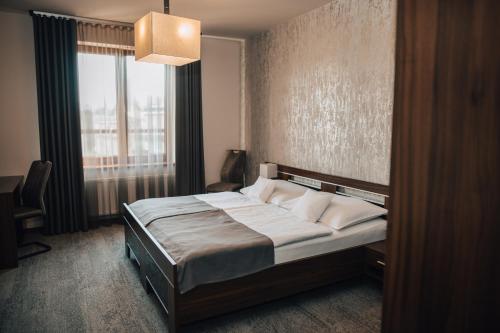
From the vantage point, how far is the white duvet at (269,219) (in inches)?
109

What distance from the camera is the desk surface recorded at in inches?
132

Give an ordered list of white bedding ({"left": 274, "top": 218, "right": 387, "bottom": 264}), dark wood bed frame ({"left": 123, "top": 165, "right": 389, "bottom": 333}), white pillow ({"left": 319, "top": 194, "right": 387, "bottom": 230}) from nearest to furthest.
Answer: dark wood bed frame ({"left": 123, "top": 165, "right": 389, "bottom": 333}) → white bedding ({"left": 274, "top": 218, "right": 387, "bottom": 264}) → white pillow ({"left": 319, "top": 194, "right": 387, "bottom": 230})

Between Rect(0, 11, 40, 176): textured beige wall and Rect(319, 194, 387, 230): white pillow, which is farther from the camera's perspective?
Rect(0, 11, 40, 176): textured beige wall

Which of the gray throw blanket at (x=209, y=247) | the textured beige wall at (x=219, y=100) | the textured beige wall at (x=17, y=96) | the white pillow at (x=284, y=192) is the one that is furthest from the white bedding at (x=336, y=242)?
the textured beige wall at (x=17, y=96)

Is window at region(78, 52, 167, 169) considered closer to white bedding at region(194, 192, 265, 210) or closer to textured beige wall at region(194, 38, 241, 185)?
textured beige wall at region(194, 38, 241, 185)

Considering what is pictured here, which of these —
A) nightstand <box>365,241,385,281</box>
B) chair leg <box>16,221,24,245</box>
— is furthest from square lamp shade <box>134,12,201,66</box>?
chair leg <box>16,221,24,245</box>

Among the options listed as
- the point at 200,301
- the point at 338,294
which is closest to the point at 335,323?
the point at 338,294

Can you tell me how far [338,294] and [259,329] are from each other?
2.66 feet

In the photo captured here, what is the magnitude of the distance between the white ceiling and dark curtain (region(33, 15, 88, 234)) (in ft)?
0.89

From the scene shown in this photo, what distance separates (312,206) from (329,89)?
54.4 inches

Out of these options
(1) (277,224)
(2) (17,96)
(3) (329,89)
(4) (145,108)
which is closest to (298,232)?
(1) (277,224)

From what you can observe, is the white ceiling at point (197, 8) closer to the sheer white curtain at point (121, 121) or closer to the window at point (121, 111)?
the sheer white curtain at point (121, 121)

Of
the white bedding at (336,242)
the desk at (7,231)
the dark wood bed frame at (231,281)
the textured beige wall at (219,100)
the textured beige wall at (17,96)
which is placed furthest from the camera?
the textured beige wall at (219,100)

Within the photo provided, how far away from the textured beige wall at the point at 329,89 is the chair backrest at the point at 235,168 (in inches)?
11.5
